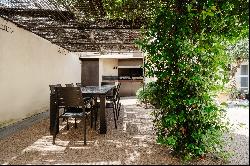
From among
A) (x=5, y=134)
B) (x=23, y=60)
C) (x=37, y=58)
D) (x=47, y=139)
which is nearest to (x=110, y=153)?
(x=47, y=139)

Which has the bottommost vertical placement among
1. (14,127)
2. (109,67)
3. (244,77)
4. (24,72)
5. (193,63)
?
(14,127)

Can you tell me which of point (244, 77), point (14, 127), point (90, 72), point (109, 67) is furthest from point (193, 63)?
point (90, 72)

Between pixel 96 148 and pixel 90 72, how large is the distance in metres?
13.9

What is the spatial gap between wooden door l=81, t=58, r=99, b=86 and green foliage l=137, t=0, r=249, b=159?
45.9 ft

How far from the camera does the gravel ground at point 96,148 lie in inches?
154

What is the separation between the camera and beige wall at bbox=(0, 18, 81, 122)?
6.89m

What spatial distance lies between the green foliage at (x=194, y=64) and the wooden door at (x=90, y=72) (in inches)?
550

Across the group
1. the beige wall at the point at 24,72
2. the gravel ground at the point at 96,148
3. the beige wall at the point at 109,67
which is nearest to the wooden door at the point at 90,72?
the beige wall at the point at 109,67

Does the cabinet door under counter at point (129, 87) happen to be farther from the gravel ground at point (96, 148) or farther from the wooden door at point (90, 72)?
the gravel ground at point (96, 148)

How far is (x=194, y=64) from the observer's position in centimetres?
396

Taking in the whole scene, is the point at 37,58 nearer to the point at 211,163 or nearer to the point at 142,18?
the point at 142,18

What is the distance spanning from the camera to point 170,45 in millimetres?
4055

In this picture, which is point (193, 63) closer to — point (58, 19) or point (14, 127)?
point (58, 19)

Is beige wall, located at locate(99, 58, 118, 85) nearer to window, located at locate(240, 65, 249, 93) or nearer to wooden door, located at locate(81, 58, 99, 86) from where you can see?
wooden door, located at locate(81, 58, 99, 86)
